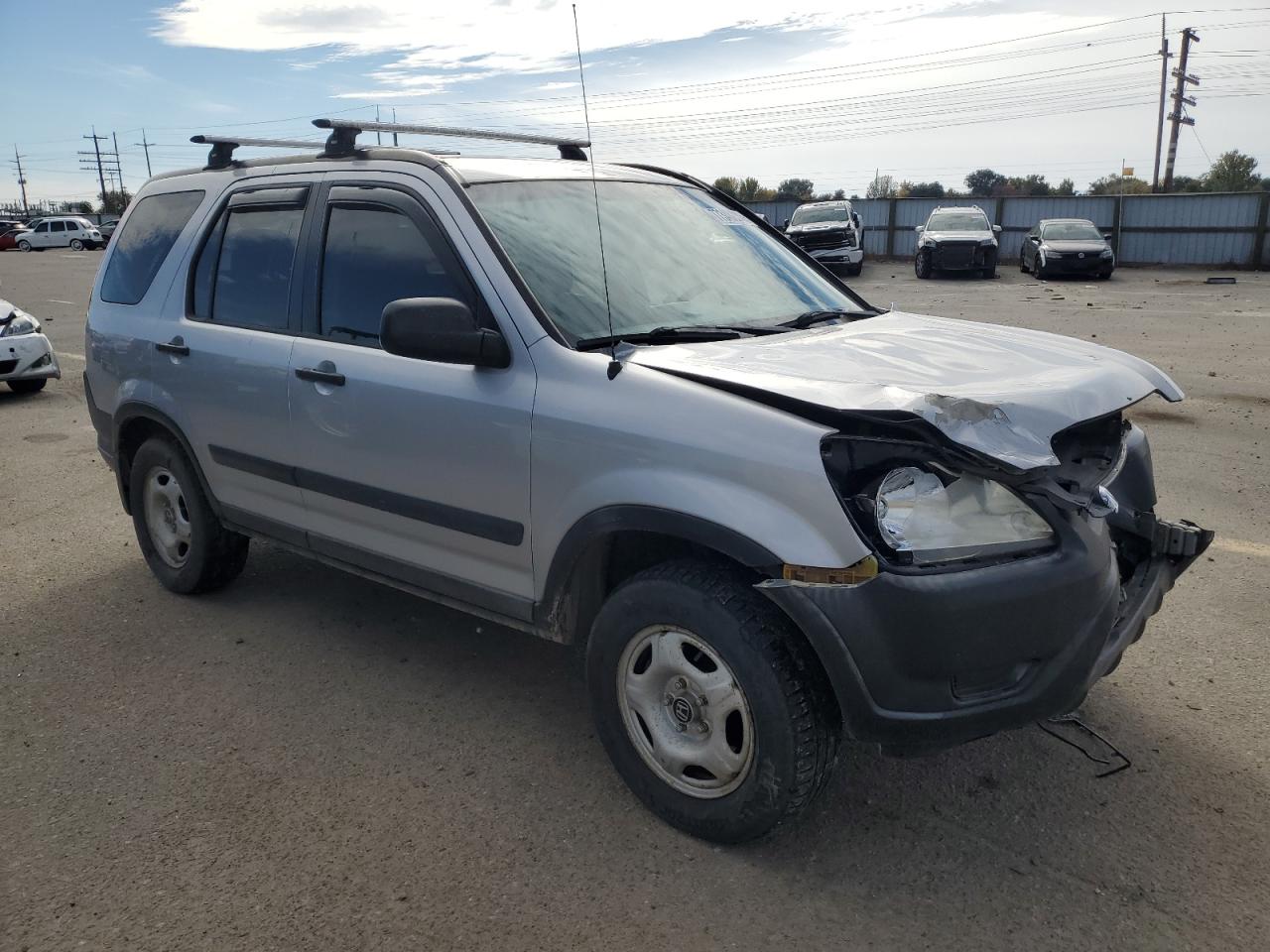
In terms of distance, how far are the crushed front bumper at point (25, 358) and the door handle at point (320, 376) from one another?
7.87 meters

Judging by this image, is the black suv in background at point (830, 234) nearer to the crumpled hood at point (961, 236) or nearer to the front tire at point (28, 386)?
the crumpled hood at point (961, 236)

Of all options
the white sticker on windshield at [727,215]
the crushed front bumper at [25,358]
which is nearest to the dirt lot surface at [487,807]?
the white sticker on windshield at [727,215]

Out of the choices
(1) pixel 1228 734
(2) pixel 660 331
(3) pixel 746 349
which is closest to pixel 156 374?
(2) pixel 660 331

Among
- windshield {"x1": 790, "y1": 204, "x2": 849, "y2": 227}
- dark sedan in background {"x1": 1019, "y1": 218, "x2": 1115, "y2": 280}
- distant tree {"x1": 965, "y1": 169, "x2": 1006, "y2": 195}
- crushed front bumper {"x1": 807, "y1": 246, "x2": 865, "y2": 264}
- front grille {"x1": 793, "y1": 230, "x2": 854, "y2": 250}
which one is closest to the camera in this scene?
dark sedan in background {"x1": 1019, "y1": 218, "x2": 1115, "y2": 280}

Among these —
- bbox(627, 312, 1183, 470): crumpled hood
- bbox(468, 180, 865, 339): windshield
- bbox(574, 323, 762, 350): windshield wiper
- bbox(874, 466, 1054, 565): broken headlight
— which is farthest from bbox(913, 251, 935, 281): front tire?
bbox(874, 466, 1054, 565): broken headlight

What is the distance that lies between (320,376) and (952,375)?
2.17 m

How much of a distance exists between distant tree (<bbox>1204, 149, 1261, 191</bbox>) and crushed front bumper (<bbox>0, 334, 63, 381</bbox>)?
57.9 m

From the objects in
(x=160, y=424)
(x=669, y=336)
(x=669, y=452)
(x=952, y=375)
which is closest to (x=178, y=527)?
(x=160, y=424)

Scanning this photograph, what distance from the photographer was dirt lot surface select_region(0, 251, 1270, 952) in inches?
103

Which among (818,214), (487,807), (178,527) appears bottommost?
(487,807)

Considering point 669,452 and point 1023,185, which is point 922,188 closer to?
point 1023,185

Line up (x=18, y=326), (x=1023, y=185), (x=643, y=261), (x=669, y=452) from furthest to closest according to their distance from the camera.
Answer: (x=1023, y=185)
(x=18, y=326)
(x=643, y=261)
(x=669, y=452)

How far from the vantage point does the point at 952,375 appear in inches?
115

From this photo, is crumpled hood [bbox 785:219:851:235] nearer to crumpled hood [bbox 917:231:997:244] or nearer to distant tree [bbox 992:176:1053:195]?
crumpled hood [bbox 917:231:997:244]
